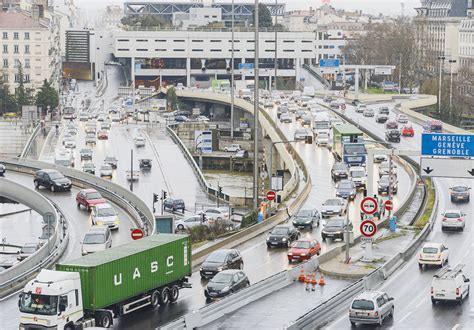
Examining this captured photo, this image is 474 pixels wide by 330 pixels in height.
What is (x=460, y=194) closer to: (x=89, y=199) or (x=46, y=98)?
(x=89, y=199)

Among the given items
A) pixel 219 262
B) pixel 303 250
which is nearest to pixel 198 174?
pixel 303 250

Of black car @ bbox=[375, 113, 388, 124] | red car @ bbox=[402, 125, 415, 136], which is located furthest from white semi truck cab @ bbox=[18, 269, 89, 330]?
black car @ bbox=[375, 113, 388, 124]

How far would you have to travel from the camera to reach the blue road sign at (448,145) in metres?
48.2

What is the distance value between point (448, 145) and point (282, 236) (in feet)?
27.4

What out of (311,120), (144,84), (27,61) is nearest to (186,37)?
(144,84)

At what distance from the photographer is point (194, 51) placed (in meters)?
196

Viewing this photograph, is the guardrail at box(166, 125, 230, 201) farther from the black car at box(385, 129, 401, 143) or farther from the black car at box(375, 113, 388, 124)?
the black car at box(375, 113, 388, 124)

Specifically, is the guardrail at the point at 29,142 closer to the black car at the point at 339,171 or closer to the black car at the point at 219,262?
the black car at the point at 339,171

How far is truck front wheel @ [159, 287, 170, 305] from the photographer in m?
37.2

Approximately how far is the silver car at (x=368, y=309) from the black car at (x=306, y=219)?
65.6 ft

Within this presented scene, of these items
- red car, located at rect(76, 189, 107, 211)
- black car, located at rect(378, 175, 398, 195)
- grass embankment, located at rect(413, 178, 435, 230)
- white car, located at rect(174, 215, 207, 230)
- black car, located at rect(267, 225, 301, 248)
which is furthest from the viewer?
black car, located at rect(378, 175, 398, 195)

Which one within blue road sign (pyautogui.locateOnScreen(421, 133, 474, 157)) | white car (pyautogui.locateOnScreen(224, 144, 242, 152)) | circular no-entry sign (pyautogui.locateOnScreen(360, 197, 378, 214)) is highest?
blue road sign (pyautogui.locateOnScreen(421, 133, 474, 157))

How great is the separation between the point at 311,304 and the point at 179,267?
4755 millimetres

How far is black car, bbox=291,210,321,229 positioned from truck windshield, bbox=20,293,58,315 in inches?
981
